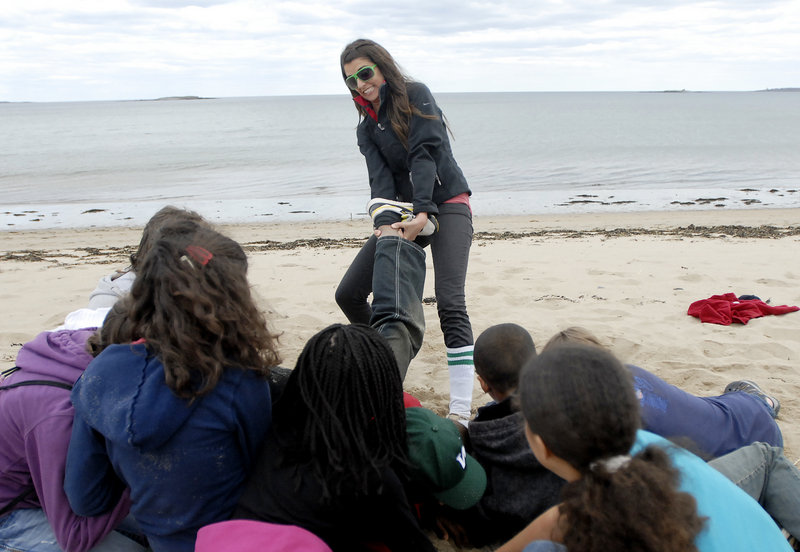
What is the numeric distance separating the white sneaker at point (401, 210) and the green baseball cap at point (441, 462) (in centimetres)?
138

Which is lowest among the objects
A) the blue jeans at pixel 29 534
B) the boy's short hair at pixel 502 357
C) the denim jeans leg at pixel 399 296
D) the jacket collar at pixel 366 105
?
the blue jeans at pixel 29 534

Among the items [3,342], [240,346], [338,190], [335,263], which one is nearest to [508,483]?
[240,346]

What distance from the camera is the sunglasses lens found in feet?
10.6

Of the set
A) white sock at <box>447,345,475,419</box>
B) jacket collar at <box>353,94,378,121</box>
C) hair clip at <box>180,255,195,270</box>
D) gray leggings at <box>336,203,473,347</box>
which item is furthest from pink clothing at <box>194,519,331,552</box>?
jacket collar at <box>353,94,378,121</box>

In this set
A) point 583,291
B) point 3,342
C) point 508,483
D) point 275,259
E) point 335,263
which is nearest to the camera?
point 508,483

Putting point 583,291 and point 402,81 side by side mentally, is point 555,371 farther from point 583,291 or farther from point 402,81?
point 583,291

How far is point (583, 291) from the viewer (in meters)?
5.79

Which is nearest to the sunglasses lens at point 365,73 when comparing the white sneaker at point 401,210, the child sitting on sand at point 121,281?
the white sneaker at point 401,210

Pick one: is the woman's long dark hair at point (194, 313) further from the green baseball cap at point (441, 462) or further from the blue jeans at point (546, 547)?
the blue jeans at point (546, 547)

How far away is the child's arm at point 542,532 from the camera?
1711 mm

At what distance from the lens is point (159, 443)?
5.77 feet

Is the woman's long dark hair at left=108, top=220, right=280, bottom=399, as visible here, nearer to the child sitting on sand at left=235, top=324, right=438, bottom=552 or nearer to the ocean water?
the child sitting on sand at left=235, top=324, right=438, bottom=552

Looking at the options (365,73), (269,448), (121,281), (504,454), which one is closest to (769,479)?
(504,454)

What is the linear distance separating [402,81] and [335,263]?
4.45m
